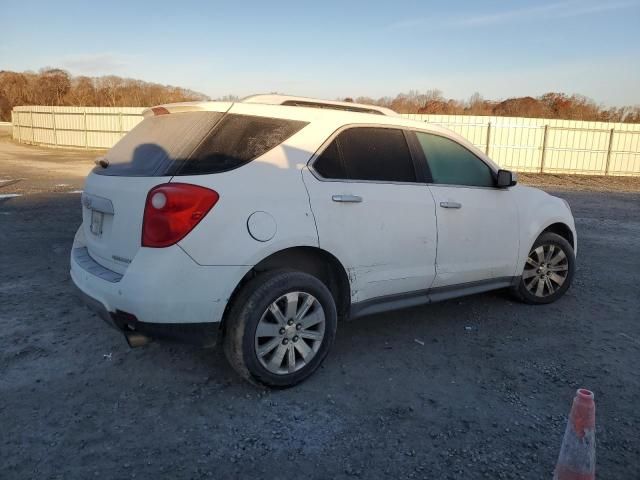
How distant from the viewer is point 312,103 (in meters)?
3.69

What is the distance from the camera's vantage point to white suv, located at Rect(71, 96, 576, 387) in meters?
2.87

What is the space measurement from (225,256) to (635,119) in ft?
123

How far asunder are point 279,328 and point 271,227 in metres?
0.62

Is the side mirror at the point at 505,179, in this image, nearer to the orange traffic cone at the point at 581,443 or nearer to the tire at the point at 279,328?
the tire at the point at 279,328

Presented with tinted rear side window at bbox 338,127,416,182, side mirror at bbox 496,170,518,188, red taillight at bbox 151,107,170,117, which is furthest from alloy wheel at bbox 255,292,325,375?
side mirror at bbox 496,170,518,188

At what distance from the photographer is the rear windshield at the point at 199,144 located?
3.00m

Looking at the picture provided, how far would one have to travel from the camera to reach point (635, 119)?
3334 cm

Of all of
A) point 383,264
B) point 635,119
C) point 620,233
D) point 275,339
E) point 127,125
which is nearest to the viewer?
point 275,339

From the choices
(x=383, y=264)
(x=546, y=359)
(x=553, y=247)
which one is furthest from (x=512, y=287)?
(x=383, y=264)

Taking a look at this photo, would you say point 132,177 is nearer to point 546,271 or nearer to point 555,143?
point 546,271

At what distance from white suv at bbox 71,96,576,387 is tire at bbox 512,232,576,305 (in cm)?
94

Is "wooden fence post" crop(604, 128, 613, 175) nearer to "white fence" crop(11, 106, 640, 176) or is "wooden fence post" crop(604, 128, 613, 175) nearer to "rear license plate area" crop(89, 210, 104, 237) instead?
"white fence" crop(11, 106, 640, 176)

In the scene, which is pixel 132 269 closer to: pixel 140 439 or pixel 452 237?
pixel 140 439

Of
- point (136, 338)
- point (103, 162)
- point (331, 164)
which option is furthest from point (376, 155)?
point (136, 338)
